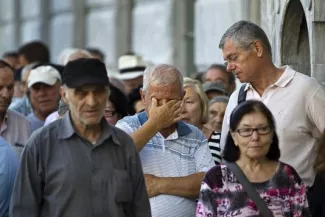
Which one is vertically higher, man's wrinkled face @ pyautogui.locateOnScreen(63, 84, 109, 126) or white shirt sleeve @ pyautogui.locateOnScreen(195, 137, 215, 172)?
man's wrinkled face @ pyautogui.locateOnScreen(63, 84, 109, 126)

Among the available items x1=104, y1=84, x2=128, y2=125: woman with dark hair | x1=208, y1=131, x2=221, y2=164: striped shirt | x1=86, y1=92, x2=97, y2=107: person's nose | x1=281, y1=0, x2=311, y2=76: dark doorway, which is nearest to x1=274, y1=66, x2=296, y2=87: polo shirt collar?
x1=208, y1=131, x2=221, y2=164: striped shirt

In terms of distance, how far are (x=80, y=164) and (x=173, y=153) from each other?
1.31 meters

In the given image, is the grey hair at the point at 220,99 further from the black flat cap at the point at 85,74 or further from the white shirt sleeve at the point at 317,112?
the black flat cap at the point at 85,74

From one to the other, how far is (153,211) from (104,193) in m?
1.10

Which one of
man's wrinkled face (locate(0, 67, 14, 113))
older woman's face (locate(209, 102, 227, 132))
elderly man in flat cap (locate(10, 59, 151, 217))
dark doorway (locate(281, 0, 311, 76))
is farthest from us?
older woman's face (locate(209, 102, 227, 132))

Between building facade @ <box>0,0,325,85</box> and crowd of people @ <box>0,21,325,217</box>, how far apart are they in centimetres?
159

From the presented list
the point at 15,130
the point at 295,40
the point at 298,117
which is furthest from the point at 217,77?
the point at 298,117

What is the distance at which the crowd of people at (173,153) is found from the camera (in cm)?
728

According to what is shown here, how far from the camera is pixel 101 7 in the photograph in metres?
21.9

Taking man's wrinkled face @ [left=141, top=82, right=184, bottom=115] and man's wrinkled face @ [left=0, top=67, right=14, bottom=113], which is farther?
man's wrinkled face @ [left=0, top=67, right=14, bottom=113]

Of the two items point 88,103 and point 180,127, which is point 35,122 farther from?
point 88,103

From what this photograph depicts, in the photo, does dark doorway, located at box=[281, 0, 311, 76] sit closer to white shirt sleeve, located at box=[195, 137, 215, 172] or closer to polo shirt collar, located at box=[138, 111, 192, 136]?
polo shirt collar, located at box=[138, 111, 192, 136]

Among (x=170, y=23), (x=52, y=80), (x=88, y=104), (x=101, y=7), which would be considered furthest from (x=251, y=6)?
(x=101, y=7)

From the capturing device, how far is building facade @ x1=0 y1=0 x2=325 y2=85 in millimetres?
11062
